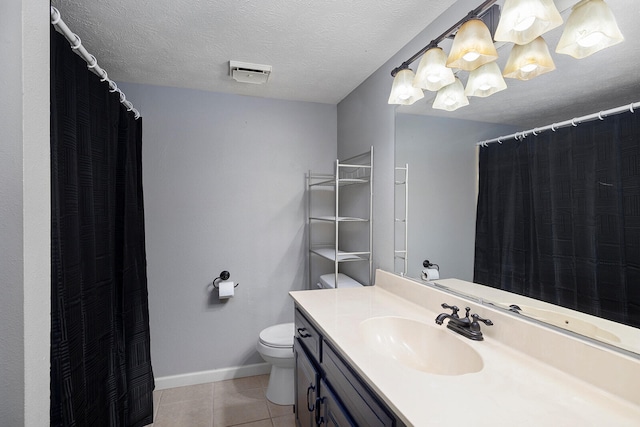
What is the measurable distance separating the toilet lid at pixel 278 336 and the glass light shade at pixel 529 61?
194 cm

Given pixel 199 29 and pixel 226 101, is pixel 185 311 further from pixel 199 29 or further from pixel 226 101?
pixel 199 29

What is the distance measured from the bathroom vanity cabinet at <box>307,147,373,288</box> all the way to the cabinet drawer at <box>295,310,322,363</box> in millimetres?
495

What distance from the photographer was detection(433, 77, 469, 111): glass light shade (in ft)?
4.54

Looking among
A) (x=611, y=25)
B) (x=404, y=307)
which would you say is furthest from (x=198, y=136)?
(x=611, y=25)

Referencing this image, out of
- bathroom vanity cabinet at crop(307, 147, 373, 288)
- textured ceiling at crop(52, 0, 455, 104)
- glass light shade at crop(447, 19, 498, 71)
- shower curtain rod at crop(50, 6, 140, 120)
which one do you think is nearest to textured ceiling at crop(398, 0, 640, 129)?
glass light shade at crop(447, 19, 498, 71)

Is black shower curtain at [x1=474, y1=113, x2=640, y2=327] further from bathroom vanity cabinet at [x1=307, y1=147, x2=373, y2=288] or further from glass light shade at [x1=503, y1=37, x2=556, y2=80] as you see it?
bathroom vanity cabinet at [x1=307, y1=147, x2=373, y2=288]

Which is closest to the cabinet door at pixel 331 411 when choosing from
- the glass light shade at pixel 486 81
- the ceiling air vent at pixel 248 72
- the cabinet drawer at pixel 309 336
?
the cabinet drawer at pixel 309 336

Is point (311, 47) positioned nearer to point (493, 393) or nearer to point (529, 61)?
point (529, 61)

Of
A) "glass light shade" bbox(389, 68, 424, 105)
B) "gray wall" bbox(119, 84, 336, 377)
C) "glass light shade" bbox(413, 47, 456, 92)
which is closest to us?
"glass light shade" bbox(413, 47, 456, 92)

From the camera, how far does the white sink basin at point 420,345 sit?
1107 mm

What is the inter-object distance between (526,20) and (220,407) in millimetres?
2647

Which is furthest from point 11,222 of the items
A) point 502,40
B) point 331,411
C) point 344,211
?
point 344,211

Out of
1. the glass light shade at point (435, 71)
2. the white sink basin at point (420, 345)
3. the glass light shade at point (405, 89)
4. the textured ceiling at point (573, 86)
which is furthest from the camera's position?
the glass light shade at point (405, 89)

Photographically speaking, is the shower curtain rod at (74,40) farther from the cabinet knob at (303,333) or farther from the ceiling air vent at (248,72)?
the cabinet knob at (303,333)
